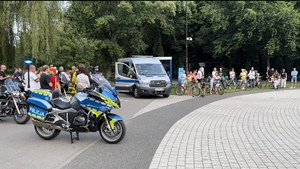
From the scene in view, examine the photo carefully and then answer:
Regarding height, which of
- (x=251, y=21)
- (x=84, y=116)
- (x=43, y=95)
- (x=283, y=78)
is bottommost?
(x=84, y=116)

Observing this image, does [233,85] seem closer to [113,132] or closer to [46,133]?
[113,132]

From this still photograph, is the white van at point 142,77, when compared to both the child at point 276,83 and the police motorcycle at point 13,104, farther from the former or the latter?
the child at point 276,83

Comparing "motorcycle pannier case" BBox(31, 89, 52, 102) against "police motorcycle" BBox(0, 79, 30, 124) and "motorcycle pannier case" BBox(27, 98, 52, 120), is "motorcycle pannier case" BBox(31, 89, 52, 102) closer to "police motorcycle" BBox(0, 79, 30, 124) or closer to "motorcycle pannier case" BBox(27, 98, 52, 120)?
"motorcycle pannier case" BBox(27, 98, 52, 120)

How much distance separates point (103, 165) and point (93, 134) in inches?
111

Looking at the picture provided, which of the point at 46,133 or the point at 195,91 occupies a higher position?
the point at 195,91

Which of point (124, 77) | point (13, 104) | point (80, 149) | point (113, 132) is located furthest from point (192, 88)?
point (80, 149)

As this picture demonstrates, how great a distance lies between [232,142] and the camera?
716 centimetres

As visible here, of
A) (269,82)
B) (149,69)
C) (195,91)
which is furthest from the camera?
(269,82)

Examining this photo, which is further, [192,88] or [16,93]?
[192,88]

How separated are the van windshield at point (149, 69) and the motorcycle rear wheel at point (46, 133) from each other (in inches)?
433

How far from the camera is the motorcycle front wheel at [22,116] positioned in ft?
32.1

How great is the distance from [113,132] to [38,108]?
6.27 feet

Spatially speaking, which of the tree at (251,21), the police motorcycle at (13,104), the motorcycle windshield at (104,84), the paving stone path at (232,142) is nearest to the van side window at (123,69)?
the tree at (251,21)

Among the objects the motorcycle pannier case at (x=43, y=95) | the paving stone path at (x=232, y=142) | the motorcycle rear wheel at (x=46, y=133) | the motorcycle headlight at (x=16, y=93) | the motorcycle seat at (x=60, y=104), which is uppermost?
the motorcycle pannier case at (x=43, y=95)
